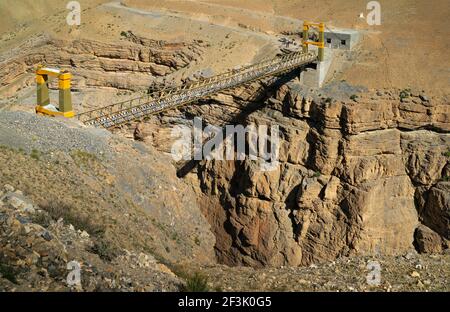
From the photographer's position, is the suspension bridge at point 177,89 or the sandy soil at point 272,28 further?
the sandy soil at point 272,28

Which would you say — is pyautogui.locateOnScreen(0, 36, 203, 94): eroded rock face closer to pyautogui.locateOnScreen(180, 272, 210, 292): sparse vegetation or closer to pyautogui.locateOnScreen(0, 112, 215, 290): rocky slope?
pyautogui.locateOnScreen(0, 112, 215, 290): rocky slope

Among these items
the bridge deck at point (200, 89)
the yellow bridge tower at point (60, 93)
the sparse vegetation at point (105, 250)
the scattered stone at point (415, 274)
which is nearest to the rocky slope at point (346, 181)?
the bridge deck at point (200, 89)

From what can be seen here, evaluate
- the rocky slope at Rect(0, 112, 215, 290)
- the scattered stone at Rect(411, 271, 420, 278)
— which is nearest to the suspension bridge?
the rocky slope at Rect(0, 112, 215, 290)

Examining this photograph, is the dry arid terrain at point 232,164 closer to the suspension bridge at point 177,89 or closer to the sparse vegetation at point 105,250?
the sparse vegetation at point 105,250

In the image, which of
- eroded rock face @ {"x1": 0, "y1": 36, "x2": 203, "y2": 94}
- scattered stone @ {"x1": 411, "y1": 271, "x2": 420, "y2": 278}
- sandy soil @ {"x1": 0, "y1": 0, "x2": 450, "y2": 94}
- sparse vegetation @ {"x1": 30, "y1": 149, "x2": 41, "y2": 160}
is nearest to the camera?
scattered stone @ {"x1": 411, "y1": 271, "x2": 420, "y2": 278}

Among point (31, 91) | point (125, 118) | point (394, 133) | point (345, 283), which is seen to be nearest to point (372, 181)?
point (394, 133)

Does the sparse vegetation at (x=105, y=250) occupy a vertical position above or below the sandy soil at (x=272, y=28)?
below
